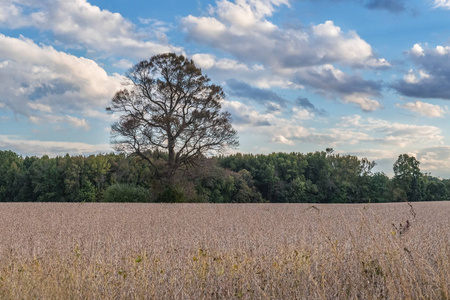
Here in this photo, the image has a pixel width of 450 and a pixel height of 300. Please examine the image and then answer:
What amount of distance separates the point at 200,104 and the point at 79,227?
62.3 feet

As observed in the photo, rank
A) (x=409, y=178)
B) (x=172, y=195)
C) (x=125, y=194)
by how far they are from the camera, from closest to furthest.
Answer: (x=172, y=195)
(x=125, y=194)
(x=409, y=178)

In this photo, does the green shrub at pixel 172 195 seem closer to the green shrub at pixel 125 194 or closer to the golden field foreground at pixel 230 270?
the green shrub at pixel 125 194

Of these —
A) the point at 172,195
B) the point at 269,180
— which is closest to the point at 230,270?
the point at 172,195

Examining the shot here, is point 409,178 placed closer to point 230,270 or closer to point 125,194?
point 125,194

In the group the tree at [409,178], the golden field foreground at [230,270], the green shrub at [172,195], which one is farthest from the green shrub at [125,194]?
the tree at [409,178]

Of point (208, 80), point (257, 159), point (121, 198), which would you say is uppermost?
point (208, 80)

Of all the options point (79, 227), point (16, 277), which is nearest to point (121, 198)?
point (79, 227)

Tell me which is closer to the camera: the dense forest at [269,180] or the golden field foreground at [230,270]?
the golden field foreground at [230,270]

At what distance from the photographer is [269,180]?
47.2 m

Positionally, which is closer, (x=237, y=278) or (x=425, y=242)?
(x=237, y=278)

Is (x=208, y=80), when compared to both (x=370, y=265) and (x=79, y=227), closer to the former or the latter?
(x=79, y=227)

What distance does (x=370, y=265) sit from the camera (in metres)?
5.68

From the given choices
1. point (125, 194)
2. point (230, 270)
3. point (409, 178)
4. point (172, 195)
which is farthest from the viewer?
point (409, 178)

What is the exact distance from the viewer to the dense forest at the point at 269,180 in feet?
145
